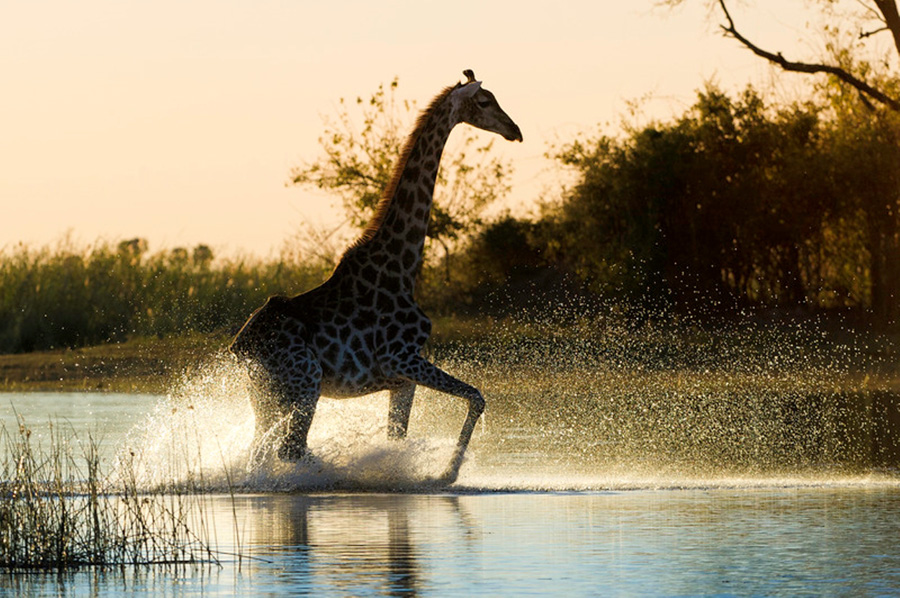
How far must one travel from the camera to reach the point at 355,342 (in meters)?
13.7

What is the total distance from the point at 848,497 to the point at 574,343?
2009cm

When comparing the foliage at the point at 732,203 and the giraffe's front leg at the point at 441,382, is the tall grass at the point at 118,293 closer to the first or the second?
the foliage at the point at 732,203

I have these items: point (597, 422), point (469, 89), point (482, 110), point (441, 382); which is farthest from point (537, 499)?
point (597, 422)

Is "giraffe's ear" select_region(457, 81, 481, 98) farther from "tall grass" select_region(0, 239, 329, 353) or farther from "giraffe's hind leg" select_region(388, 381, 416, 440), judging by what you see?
"tall grass" select_region(0, 239, 329, 353)

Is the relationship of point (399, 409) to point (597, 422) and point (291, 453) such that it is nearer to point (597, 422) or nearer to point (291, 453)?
point (291, 453)

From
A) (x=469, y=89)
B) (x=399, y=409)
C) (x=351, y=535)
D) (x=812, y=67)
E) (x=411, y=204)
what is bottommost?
(x=351, y=535)

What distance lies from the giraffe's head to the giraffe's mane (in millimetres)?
155

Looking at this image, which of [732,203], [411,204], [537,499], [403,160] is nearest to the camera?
[537,499]

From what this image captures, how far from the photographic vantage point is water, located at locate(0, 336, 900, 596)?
29.0ft

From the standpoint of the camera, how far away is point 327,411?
15594 mm

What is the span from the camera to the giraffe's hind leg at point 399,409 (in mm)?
13883

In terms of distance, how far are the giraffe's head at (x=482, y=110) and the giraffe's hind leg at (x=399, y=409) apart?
8.00ft

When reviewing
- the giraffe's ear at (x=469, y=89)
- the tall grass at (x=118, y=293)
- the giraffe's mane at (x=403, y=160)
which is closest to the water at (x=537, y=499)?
the giraffe's mane at (x=403, y=160)

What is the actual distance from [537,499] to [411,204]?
10.8 ft
